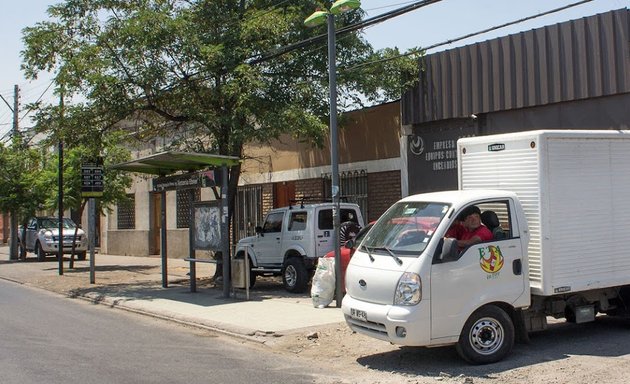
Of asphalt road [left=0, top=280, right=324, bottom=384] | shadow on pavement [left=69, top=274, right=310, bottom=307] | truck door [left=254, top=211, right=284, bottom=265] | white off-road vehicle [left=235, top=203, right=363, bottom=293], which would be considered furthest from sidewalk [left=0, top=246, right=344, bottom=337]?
truck door [left=254, top=211, right=284, bottom=265]

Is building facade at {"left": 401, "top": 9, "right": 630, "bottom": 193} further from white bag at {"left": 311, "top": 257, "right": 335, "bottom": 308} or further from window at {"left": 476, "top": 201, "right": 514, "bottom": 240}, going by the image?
→ window at {"left": 476, "top": 201, "right": 514, "bottom": 240}

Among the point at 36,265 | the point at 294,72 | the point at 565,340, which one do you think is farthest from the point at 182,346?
the point at 36,265

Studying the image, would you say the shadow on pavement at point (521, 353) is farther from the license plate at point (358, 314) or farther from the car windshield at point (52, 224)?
the car windshield at point (52, 224)

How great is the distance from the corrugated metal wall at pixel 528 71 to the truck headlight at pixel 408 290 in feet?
24.3

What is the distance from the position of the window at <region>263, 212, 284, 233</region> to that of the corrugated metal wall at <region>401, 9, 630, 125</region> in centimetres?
408

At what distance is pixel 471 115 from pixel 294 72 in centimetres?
A: 473

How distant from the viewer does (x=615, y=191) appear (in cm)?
879

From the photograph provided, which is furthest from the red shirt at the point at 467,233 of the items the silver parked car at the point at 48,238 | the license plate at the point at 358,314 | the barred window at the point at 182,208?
the silver parked car at the point at 48,238

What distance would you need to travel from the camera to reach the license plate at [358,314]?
7802 mm

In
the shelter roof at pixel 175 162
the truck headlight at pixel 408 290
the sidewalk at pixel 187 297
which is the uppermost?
the shelter roof at pixel 175 162

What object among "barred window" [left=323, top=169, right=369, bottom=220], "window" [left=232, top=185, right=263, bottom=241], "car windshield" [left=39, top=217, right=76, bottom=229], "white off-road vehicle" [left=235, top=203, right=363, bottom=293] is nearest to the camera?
"white off-road vehicle" [left=235, top=203, right=363, bottom=293]

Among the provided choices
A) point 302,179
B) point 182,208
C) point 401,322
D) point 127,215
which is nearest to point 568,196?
point 401,322

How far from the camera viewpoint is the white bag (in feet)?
40.0

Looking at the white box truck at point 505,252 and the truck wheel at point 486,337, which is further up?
the white box truck at point 505,252
